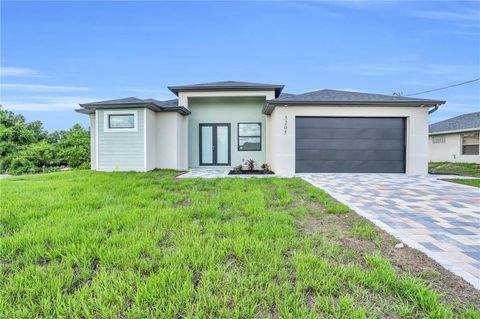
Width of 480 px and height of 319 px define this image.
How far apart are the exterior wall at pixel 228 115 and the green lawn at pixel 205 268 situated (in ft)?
29.5

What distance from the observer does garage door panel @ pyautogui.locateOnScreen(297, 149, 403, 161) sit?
996 cm

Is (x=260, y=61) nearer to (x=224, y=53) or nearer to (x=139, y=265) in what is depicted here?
(x=224, y=53)

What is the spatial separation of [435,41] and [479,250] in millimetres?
19171

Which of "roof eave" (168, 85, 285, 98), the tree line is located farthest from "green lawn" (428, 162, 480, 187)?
the tree line

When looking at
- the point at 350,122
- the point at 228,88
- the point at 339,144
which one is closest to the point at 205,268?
the point at 339,144

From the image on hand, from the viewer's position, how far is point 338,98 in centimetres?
994

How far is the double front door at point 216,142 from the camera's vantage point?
42.1 ft

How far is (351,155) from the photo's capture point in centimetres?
997

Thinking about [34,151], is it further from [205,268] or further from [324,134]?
[205,268]

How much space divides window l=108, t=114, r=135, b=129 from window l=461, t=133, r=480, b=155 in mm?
20507

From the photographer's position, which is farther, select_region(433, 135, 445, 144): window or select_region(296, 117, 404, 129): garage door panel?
select_region(433, 135, 445, 144): window

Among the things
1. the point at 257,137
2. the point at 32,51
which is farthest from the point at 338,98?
the point at 32,51

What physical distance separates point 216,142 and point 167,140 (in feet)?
8.96

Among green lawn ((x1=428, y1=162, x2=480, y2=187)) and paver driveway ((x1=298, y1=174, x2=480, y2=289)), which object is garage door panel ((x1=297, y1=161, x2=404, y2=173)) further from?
paver driveway ((x1=298, y1=174, x2=480, y2=289))
